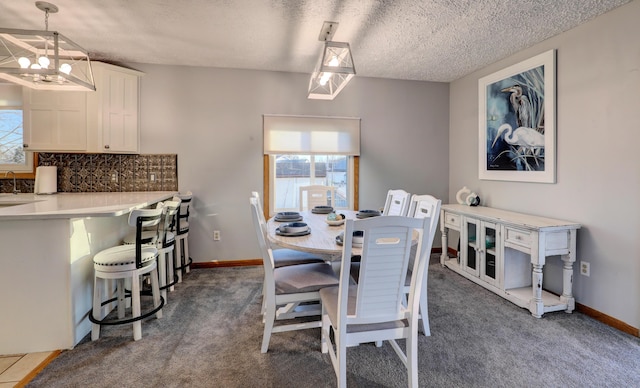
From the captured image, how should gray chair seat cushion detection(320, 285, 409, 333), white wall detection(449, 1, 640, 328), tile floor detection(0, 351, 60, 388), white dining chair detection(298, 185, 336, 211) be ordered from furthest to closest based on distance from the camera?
white dining chair detection(298, 185, 336, 211) → white wall detection(449, 1, 640, 328) → tile floor detection(0, 351, 60, 388) → gray chair seat cushion detection(320, 285, 409, 333)

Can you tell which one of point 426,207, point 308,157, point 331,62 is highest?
point 331,62

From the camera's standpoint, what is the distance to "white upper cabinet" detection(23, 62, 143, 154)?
11.0 feet

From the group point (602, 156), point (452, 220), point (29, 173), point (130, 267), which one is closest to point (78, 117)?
point (29, 173)

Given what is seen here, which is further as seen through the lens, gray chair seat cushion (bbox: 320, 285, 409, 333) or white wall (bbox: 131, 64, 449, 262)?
white wall (bbox: 131, 64, 449, 262)

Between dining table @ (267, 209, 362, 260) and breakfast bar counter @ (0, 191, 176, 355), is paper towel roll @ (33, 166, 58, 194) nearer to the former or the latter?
breakfast bar counter @ (0, 191, 176, 355)

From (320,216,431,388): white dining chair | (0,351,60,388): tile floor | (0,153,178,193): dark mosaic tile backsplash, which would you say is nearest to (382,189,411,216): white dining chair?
(320,216,431,388): white dining chair

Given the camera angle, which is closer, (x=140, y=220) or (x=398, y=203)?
(x=140, y=220)

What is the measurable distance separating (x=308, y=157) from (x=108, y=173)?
2.45 meters

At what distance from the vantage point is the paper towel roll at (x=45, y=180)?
3383mm

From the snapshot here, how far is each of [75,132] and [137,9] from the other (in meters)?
1.75

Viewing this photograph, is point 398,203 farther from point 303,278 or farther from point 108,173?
point 108,173

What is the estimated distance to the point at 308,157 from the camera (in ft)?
13.8

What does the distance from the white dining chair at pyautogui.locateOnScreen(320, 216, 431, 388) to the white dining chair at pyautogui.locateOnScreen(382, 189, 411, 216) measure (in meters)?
1.26

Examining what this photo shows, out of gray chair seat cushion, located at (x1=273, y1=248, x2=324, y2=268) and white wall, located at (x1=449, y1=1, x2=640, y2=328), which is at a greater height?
white wall, located at (x1=449, y1=1, x2=640, y2=328)
